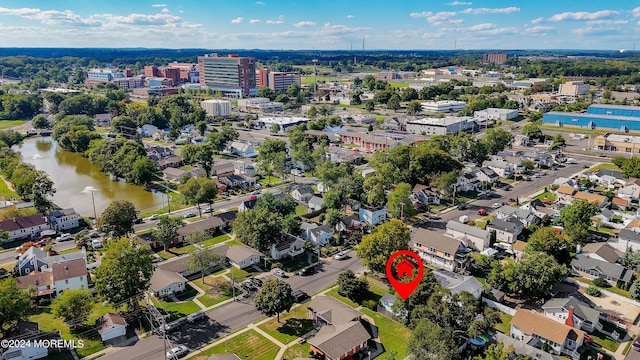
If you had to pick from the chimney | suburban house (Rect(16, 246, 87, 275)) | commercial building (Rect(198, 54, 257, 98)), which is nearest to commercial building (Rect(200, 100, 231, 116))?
commercial building (Rect(198, 54, 257, 98))

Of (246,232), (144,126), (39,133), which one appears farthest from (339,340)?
(39,133)

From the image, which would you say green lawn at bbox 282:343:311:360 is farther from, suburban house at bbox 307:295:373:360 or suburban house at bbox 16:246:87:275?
suburban house at bbox 16:246:87:275

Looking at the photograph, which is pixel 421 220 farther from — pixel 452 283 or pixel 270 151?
pixel 270 151

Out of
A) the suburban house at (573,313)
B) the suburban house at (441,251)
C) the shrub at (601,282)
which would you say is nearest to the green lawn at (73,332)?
the suburban house at (441,251)

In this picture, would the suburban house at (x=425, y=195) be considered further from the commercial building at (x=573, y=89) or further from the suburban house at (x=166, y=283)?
the commercial building at (x=573, y=89)

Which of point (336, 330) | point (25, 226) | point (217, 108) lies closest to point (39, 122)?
A: point (217, 108)

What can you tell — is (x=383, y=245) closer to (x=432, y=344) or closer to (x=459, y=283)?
(x=459, y=283)
